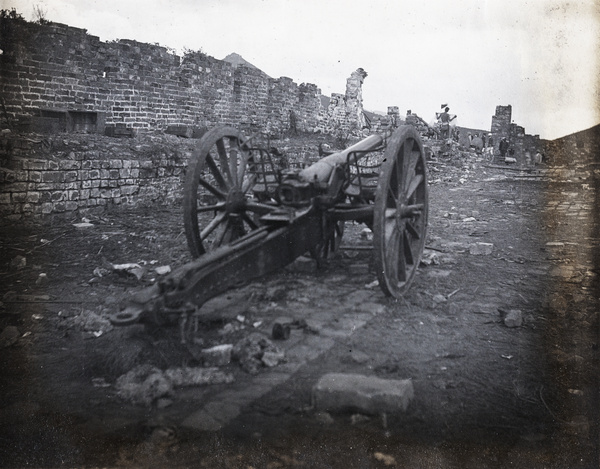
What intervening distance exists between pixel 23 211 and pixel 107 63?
5285 mm

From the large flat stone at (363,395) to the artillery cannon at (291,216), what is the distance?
0.89 metres

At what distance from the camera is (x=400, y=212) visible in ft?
13.0

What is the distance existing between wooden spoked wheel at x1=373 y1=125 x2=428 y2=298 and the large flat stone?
1.15 meters

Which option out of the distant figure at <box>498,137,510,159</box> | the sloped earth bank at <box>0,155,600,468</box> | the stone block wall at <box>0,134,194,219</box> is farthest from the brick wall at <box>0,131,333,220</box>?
the distant figure at <box>498,137,510,159</box>

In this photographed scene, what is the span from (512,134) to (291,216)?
24065 millimetres

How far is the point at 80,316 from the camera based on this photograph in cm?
357

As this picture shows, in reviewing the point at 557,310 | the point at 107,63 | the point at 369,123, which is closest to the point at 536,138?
the point at 369,123

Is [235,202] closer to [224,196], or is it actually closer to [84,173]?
[224,196]

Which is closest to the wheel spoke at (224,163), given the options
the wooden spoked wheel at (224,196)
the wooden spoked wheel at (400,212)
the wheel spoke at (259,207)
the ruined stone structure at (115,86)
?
the wooden spoked wheel at (224,196)

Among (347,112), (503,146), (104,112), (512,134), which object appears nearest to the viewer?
(104,112)

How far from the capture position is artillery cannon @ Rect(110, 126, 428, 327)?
2.95 m

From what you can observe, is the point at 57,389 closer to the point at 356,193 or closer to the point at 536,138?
the point at 356,193

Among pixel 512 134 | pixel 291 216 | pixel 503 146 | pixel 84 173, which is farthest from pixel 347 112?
pixel 291 216

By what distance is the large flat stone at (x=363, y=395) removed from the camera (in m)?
2.43
